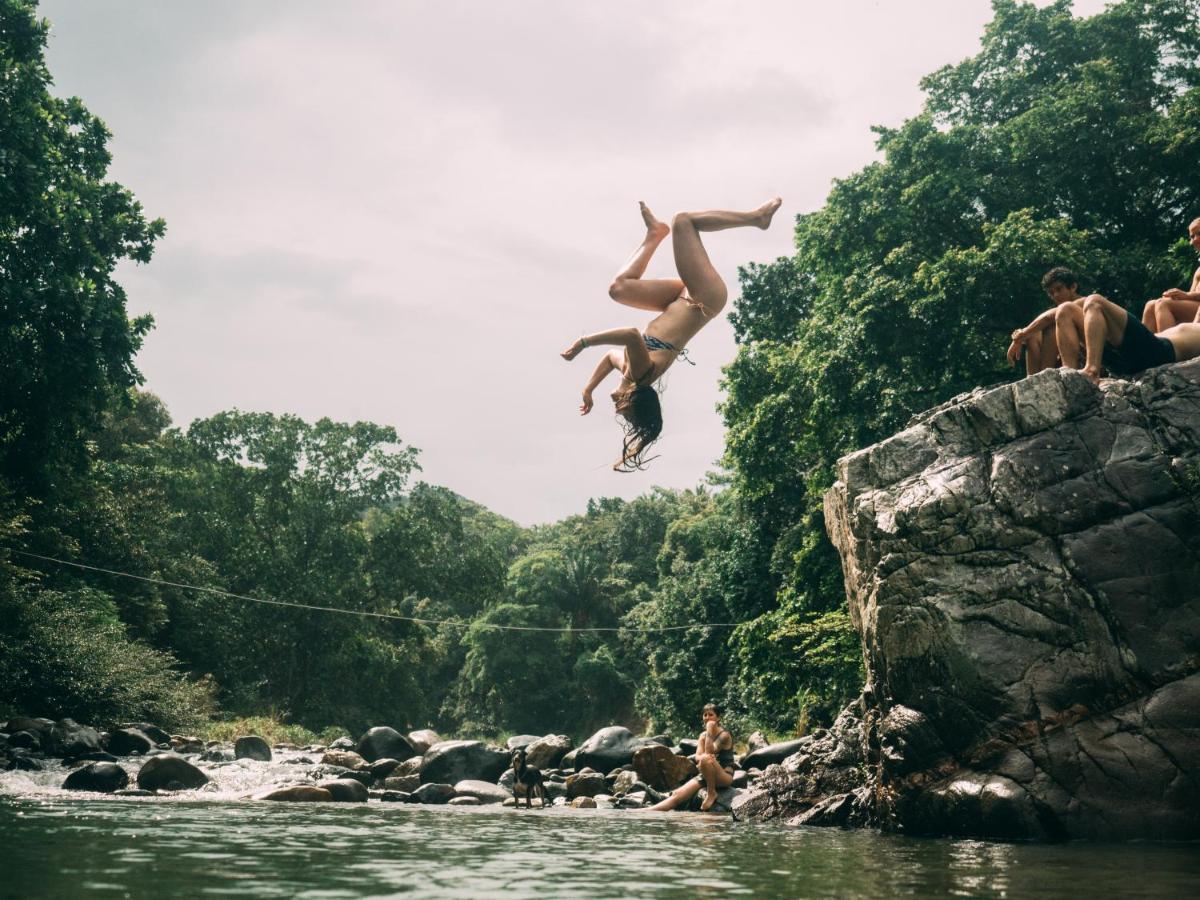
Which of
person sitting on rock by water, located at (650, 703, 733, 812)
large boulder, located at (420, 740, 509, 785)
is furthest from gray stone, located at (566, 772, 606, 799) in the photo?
person sitting on rock by water, located at (650, 703, 733, 812)

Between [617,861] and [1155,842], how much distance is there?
15.4 ft

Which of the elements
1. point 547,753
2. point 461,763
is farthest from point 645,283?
point 547,753

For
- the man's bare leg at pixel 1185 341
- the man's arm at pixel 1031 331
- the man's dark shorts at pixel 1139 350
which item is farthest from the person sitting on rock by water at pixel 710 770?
the man's bare leg at pixel 1185 341

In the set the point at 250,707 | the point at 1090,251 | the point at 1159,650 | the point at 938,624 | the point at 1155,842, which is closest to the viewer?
the point at 1155,842

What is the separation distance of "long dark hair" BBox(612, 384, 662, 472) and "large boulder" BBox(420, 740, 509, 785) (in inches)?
508

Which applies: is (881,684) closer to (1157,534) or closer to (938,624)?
(938,624)

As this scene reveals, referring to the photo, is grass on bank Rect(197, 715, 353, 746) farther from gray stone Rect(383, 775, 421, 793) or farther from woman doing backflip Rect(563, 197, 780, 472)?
woman doing backflip Rect(563, 197, 780, 472)

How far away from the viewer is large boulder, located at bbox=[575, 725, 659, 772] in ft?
68.6

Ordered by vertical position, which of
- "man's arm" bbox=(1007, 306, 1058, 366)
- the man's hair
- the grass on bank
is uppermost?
the man's hair

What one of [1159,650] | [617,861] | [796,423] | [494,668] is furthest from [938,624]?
[494,668]

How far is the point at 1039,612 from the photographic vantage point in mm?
9461

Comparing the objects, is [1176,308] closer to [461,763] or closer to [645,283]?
[645,283]

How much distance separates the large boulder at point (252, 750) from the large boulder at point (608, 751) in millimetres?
6804

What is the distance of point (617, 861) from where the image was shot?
6.70 m
